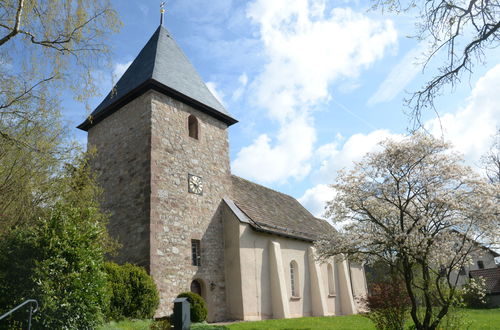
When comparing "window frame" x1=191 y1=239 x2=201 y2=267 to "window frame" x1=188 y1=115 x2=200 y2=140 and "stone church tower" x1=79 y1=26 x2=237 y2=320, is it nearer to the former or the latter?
"stone church tower" x1=79 y1=26 x2=237 y2=320

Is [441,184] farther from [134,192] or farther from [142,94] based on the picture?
[142,94]

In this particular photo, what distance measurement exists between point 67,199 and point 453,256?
1192 cm

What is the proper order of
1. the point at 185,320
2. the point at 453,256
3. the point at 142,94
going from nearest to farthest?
1. the point at 185,320
2. the point at 453,256
3. the point at 142,94

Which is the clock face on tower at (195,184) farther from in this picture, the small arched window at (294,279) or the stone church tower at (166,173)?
the small arched window at (294,279)

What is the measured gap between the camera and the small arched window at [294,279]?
63.9 feet

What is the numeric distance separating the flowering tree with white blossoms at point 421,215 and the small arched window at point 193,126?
7.97 m

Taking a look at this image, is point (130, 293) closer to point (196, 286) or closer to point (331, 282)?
point (196, 286)

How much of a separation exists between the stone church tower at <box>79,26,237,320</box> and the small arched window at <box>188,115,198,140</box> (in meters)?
0.05

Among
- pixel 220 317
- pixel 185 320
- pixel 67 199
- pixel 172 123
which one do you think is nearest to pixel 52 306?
pixel 185 320

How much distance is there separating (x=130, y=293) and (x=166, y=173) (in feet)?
17.1

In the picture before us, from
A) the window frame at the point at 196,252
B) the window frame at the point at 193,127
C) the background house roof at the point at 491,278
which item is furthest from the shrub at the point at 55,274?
the background house roof at the point at 491,278

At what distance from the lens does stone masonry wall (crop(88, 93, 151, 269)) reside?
48.4ft

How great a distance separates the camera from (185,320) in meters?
9.61

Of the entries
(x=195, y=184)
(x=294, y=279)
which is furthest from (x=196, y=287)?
(x=294, y=279)
